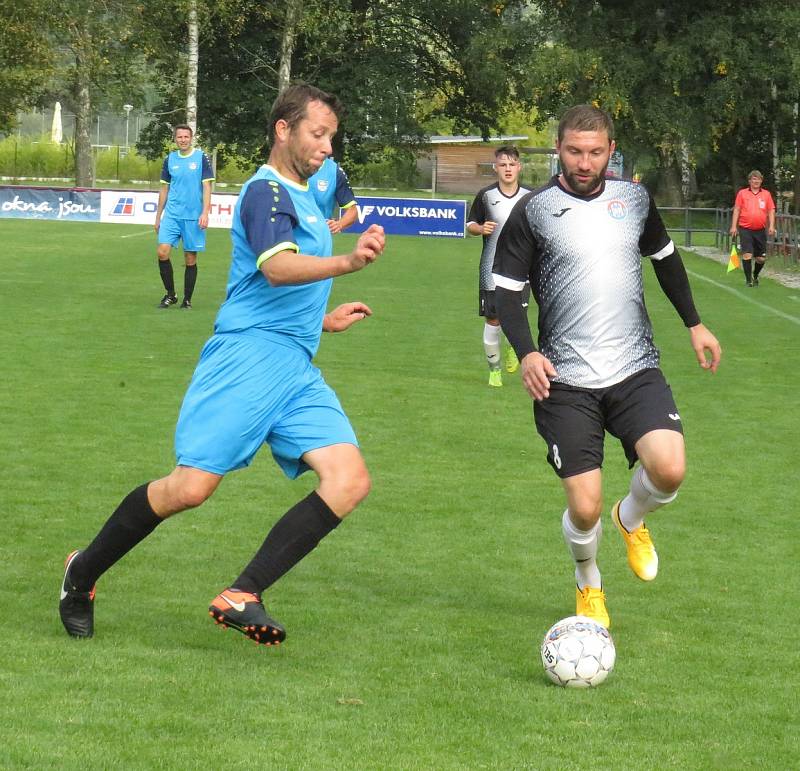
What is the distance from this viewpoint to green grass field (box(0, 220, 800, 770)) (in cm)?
427

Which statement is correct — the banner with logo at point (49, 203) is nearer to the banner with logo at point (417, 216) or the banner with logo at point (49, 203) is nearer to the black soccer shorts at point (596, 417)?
the banner with logo at point (417, 216)

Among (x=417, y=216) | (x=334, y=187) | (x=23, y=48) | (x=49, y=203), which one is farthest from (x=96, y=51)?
(x=334, y=187)

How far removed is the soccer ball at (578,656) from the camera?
4.78 metres

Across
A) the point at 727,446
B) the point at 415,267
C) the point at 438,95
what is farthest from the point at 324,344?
the point at 438,95

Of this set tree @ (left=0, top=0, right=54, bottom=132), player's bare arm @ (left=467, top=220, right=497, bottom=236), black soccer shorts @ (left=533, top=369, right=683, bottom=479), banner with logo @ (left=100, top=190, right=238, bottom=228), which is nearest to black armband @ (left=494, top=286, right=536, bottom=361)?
black soccer shorts @ (left=533, top=369, right=683, bottom=479)

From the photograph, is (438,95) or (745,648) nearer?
(745,648)

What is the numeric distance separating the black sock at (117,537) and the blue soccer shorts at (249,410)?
0.22 m

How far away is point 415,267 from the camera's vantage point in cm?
2720

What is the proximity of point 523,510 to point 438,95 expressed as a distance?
53.2m

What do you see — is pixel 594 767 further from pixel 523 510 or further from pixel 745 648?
pixel 523 510

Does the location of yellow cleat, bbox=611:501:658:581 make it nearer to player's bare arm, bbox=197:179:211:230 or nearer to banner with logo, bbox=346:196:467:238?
player's bare arm, bbox=197:179:211:230

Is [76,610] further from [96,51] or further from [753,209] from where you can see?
[96,51]

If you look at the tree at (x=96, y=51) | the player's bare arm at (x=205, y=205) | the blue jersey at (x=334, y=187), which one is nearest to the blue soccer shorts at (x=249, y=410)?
the blue jersey at (x=334, y=187)

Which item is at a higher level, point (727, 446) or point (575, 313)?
point (575, 313)
